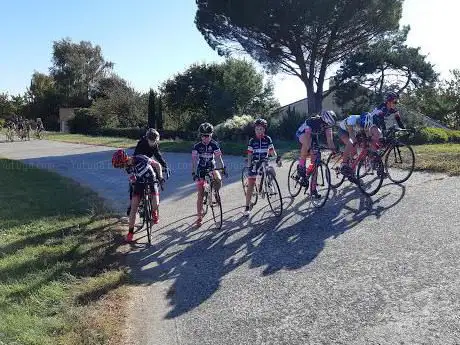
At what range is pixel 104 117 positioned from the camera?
1750 inches

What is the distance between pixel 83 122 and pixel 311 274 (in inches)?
1748

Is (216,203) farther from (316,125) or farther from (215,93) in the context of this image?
(215,93)

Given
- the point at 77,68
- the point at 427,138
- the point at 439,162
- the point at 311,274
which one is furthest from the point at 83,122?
the point at 311,274

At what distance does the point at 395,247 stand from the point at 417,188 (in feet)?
10.9

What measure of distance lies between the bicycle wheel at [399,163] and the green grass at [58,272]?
529 cm

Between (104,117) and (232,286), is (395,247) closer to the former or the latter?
(232,286)

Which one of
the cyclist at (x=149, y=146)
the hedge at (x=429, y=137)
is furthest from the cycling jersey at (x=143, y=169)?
the hedge at (x=429, y=137)

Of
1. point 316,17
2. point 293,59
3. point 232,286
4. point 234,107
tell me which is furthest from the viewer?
point 234,107

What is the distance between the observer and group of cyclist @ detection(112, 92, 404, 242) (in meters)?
7.22

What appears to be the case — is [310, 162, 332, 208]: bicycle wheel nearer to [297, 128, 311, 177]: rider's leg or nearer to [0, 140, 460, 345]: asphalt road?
[0, 140, 460, 345]: asphalt road

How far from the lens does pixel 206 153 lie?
25.1 ft

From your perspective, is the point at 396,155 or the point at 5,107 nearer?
the point at 396,155

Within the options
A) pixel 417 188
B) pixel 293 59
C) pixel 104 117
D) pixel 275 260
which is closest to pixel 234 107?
pixel 293 59

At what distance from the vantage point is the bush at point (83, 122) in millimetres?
45312
